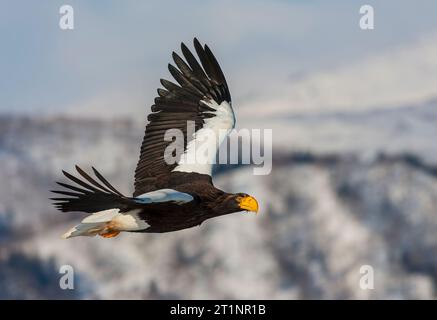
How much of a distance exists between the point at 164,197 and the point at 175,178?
252 centimetres

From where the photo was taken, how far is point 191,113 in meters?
26.0

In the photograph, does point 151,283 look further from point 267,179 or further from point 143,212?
point 143,212

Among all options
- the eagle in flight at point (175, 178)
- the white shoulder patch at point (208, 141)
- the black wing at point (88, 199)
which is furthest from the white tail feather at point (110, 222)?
the white shoulder patch at point (208, 141)

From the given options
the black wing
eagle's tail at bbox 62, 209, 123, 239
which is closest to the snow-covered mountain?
eagle's tail at bbox 62, 209, 123, 239

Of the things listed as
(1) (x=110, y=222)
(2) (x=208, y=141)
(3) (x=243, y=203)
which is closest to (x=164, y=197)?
(1) (x=110, y=222)

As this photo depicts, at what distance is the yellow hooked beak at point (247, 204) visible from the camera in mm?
22938

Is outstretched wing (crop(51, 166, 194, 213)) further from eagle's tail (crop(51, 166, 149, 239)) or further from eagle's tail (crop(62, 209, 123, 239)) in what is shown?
eagle's tail (crop(62, 209, 123, 239))

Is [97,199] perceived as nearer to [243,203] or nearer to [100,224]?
[100,224]

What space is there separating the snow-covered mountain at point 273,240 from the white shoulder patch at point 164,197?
4082 inches

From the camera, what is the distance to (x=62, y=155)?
160375 mm

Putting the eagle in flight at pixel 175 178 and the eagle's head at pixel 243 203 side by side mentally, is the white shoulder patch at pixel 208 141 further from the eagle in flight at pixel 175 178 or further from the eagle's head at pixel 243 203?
Result: the eagle's head at pixel 243 203

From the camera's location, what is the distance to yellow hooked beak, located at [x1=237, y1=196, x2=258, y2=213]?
22.9 meters

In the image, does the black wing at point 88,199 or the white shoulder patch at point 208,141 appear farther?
the white shoulder patch at point 208,141
